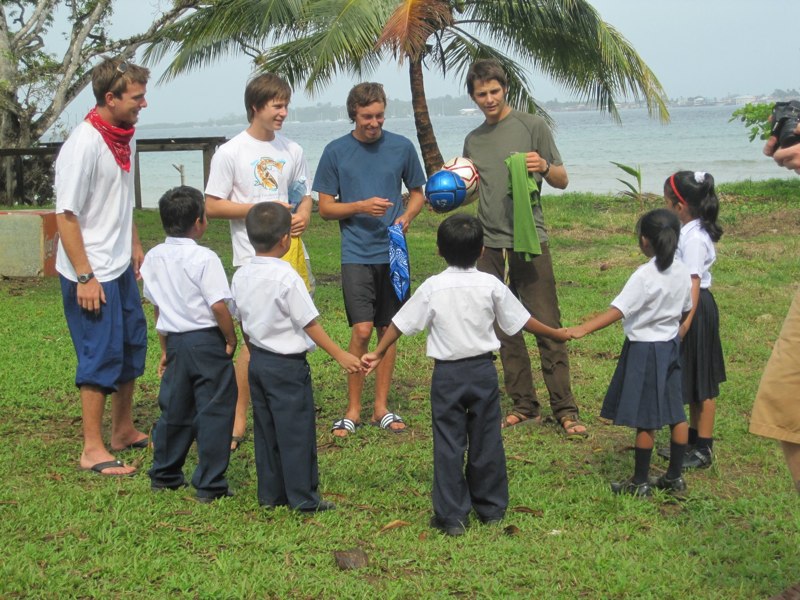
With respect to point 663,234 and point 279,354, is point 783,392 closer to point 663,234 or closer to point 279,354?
point 663,234

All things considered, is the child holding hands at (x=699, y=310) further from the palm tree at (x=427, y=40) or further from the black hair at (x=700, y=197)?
the palm tree at (x=427, y=40)

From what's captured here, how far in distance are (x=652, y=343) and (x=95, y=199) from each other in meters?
3.00

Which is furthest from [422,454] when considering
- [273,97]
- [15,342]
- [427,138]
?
[427,138]

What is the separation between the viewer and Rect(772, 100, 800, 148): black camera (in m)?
3.60

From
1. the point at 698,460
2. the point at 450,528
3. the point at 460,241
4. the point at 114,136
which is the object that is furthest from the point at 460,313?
the point at 114,136

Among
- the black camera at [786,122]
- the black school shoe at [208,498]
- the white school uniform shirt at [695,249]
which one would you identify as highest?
the black camera at [786,122]

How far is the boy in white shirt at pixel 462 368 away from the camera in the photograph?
463 cm

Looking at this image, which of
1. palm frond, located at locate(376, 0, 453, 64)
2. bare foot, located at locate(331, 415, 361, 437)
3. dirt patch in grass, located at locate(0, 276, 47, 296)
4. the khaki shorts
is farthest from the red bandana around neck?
palm frond, located at locate(376, 0, 453, 64)

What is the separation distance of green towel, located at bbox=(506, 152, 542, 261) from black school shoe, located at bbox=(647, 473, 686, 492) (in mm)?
1570

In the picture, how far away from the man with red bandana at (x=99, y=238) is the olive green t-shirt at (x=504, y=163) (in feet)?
6.88

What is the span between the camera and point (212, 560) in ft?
14.2

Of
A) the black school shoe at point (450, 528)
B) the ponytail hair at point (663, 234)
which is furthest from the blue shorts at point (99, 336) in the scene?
the ponytail hair at point (663, 234)

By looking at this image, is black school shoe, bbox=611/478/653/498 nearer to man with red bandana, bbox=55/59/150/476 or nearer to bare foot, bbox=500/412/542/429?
bare foot, bbox=500/412/542/429

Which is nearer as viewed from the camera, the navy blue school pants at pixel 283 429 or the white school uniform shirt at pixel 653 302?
the navy blue school pants at pixel 283 429
